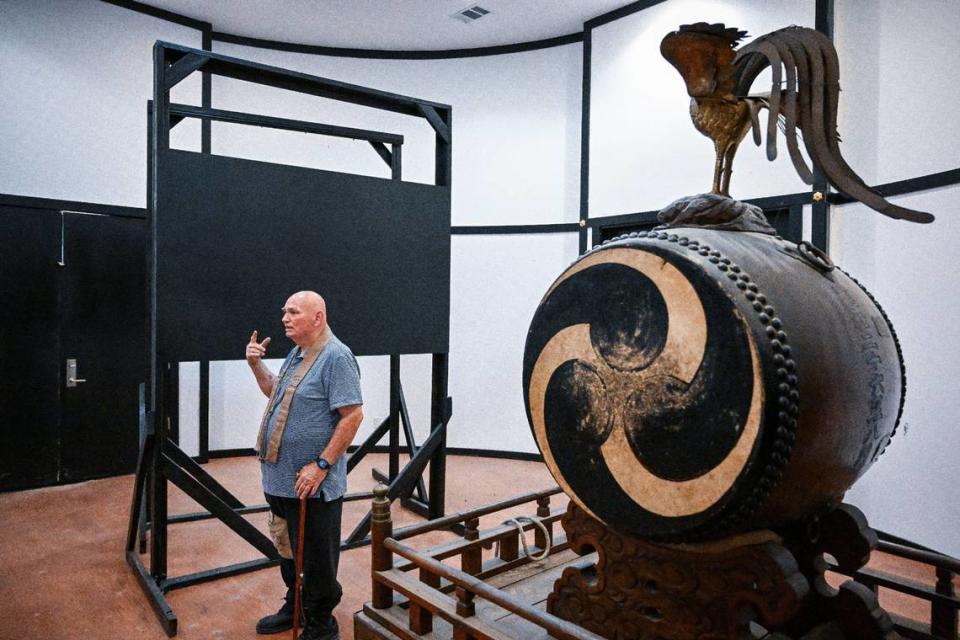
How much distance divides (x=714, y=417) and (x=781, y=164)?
3551 millimetres

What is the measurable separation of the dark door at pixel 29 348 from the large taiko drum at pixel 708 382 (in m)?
4.68

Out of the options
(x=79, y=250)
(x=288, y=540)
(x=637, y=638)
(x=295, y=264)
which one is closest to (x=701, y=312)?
(x=637, y=638)

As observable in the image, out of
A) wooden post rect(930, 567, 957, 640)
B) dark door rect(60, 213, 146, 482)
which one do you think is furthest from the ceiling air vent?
wooden post rect(930, 567, 957, 640)

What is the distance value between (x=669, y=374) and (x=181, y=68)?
2.84 meters

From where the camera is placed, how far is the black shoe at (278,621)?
2.71 metres

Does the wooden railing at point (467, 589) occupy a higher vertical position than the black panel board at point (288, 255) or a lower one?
lower

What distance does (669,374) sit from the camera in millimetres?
1433

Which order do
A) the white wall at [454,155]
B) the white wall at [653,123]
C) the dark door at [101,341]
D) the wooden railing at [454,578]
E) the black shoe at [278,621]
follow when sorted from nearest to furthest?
the wooden railing at [454,578] → the black shoe at [278,621] → the white wall at [653,123] → the dark door at [101,341] → the white wall at [454,155]

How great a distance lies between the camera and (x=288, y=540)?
2701mm

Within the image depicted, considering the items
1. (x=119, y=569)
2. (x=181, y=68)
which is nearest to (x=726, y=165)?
(x=181, y=68)

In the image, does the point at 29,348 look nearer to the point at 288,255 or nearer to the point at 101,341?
the point at 101,341

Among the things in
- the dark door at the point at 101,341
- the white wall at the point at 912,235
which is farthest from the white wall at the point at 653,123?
the dark door at the point at 101,341

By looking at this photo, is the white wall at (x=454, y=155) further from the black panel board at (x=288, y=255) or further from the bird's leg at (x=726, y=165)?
the bird's leg at (x=726, y=165)

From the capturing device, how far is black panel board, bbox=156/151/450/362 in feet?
10.0
